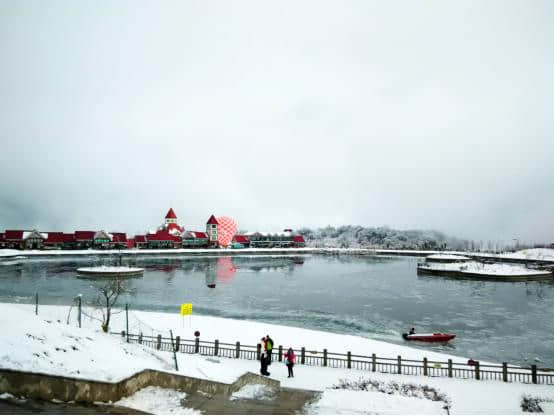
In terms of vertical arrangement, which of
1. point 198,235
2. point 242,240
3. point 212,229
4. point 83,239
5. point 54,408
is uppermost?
point 212,229

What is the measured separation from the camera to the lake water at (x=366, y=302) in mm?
27341

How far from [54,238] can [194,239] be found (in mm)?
45690

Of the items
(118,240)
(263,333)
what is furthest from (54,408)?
(118,240)

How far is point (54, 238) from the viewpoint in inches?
4715

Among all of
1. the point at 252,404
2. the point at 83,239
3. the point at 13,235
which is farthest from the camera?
the point at 83,239

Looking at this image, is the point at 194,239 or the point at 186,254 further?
the point at 194,239

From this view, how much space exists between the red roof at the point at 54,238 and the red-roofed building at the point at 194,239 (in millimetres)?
40027

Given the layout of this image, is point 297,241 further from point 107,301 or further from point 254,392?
point 254,392

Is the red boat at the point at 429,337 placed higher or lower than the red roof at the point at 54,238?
lower

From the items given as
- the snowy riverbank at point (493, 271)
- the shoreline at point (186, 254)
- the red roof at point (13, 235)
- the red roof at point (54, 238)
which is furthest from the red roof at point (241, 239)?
the snowy riverbank at point (493, 271)

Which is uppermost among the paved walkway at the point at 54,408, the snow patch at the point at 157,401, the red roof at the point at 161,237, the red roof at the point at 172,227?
the red roof at the point at 172,227

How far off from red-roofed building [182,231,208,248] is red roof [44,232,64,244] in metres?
40.0

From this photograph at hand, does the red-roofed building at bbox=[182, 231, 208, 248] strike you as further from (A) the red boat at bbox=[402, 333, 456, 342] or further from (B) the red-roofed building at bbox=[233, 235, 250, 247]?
(A) the red boat at bbox=[402, 333, 456, 342]

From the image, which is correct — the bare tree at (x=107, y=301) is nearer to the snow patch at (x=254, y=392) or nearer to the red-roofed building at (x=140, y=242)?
the snow patch at (x=254, y=392)
